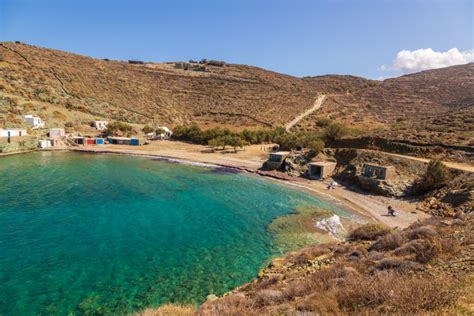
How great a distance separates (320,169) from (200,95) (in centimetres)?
6439

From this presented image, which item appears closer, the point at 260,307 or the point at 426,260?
the point at 260,307

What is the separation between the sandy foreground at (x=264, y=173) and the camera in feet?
74.3

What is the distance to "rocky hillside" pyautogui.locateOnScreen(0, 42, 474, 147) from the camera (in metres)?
64.9

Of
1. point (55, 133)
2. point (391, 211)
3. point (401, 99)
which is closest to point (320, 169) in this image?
point (391, 211)

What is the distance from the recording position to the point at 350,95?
9562 centimetres

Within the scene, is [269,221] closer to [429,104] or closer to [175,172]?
[175,172]

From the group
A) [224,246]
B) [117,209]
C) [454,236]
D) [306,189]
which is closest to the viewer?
[454,236]

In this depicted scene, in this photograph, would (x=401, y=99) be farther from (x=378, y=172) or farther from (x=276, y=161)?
(x=378, y=172)

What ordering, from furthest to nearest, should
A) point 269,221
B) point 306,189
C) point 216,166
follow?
point 216,166 < point 306,189 < point 269,221

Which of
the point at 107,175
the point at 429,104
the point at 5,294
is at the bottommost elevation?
the point at 5,294

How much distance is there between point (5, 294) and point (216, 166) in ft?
99.5

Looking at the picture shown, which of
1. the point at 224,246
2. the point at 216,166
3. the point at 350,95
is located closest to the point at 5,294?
the point at 224,246

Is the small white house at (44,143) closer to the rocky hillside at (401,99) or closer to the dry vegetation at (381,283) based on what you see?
the dry vegetation at (381,283)

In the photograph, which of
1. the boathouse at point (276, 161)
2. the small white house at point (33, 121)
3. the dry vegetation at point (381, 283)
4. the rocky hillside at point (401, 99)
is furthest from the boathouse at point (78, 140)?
the dry vegetation at point (381, 283)
